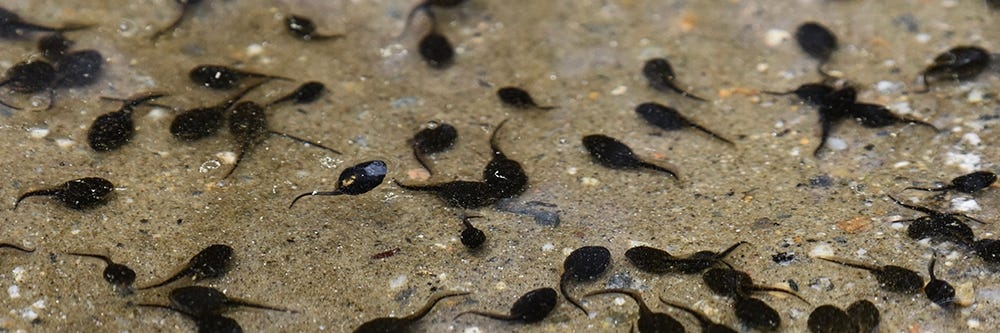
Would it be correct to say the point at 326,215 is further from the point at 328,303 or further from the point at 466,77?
the point at 466,77

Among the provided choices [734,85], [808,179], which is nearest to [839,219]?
[808,179]

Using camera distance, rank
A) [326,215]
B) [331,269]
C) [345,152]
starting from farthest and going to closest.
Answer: [345,152] → [326,215] → [331,269]

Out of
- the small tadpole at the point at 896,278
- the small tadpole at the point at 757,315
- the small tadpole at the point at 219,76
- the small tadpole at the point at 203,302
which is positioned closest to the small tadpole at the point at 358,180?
the small tadpole at the point at 203,302

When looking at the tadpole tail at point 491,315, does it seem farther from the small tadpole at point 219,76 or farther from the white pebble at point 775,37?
the white pebble at point 775,37

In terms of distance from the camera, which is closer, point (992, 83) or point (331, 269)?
point (331, 269)

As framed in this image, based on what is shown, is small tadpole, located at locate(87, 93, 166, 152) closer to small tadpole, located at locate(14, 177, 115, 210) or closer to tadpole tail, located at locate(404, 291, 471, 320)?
small tadpole, located at locate(14, 177, 115, 210)

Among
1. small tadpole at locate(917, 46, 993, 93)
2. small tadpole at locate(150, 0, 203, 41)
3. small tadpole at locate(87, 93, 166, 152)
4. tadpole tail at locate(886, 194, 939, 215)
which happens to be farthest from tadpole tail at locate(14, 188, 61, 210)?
small tadpole at locate(917, 46, 993, 93)
